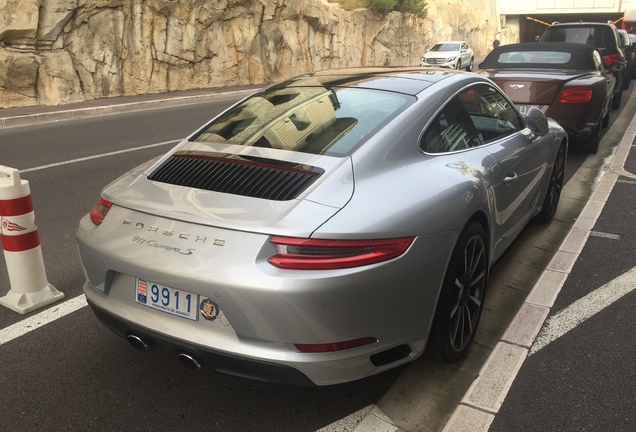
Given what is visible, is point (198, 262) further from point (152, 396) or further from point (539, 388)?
point (539, 388)

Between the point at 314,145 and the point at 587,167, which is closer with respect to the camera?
the point at 314,145

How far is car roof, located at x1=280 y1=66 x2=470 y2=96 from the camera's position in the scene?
364cm

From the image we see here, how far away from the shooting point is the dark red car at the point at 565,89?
7703mm

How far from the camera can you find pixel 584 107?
773 centimetres

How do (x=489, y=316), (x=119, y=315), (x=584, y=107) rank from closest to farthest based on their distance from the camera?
(x=119, y=315)
(x=489, y=316)
(x=584, y=107)

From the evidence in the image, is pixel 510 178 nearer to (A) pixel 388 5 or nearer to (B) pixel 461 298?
(B) pixel 461 298

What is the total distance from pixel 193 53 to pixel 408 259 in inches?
765

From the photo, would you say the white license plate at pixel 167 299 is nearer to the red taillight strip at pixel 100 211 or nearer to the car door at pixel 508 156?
the red taillight strip at pixel 100 211

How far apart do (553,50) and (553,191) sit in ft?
15.1

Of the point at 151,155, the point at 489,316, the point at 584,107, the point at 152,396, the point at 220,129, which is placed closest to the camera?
the point at 152,396

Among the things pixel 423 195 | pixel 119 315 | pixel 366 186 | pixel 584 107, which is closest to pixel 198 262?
pixel 119 315

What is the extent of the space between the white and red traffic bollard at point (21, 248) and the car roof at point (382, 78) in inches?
71.0

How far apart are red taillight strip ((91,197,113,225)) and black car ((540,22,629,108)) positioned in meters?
12.8

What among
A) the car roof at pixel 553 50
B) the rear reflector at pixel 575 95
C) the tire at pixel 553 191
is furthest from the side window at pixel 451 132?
the car roof at pixel 553 50
